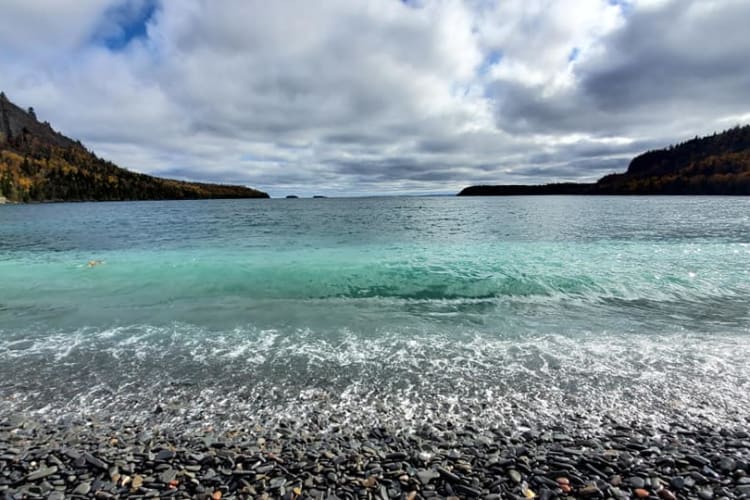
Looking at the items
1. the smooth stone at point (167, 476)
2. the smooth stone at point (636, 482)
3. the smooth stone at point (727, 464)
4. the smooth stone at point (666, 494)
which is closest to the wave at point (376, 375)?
the smooth stone at point (727, 464)

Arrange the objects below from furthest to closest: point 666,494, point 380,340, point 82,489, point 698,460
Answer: point 380,340, point 698,460, point 82,489, point 666,494

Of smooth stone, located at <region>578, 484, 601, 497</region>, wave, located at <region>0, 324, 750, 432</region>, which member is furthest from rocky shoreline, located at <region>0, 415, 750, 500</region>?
wave, located at <region>0, 324, 750, 432</region>

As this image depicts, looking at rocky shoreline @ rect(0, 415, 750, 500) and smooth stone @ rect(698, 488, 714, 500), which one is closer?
smooth stone @ rect(698, 488, 714, 500)

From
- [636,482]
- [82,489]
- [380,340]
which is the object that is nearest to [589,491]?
[636,482]

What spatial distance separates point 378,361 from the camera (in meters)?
8.34

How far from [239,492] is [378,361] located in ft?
14.2

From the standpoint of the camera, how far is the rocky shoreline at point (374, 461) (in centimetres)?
443

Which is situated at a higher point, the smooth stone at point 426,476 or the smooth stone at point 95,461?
the smooth stone at point 95,461

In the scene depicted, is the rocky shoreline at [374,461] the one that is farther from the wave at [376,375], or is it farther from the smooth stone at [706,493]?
the wave at [376,375]

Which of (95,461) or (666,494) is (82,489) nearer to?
(95,461)

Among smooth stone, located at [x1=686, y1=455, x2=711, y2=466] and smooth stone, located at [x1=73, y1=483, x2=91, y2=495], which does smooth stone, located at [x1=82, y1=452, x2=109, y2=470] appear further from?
smooth stone, located at [x1=686, y1=455, x2=711, y2=466]

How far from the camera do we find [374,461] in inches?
197

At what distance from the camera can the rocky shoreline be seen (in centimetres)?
443

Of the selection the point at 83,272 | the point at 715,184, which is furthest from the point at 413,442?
the point at 715,184
